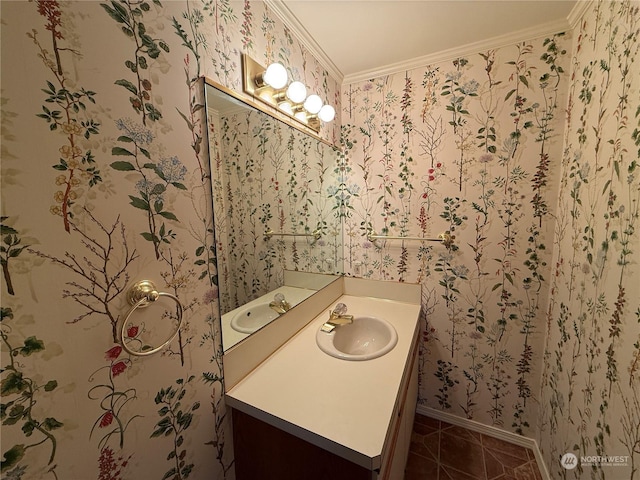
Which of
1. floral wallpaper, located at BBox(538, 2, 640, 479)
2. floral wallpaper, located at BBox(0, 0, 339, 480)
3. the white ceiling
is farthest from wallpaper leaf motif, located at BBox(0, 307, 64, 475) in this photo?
floral wallpaper, located at BBox(538, 2, 640, 479)

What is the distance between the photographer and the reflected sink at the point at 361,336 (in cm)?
127

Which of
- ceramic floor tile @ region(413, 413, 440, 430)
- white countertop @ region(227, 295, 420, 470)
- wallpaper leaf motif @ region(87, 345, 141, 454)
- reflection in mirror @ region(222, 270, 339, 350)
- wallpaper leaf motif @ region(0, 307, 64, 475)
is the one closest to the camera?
wallpaper leaf motif @ region(0, 307, 64, 475)

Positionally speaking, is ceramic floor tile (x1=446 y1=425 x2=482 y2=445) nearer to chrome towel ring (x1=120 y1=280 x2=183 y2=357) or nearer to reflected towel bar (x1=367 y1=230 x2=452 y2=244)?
reflected towel bar (x1=367 y1=230 x2=452 y2=244)

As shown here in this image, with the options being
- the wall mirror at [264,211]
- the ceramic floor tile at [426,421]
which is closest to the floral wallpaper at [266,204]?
the wall mirror at [264,211]

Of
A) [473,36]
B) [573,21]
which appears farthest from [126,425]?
[573,21]

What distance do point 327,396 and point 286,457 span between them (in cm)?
22

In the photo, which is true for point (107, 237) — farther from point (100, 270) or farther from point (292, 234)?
point (292, 234)

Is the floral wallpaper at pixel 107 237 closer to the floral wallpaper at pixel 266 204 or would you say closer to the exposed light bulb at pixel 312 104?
the floral wallpaper at pixel 266 204

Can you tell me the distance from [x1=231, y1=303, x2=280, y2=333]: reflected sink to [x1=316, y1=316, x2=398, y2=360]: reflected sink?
0.93ft

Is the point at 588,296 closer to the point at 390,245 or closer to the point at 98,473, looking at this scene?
the point at 390,245

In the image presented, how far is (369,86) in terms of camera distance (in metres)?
1.60

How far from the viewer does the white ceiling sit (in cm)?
106

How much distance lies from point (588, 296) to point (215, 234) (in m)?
1.44

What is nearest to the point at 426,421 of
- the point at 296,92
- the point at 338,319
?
the point at 338,319
